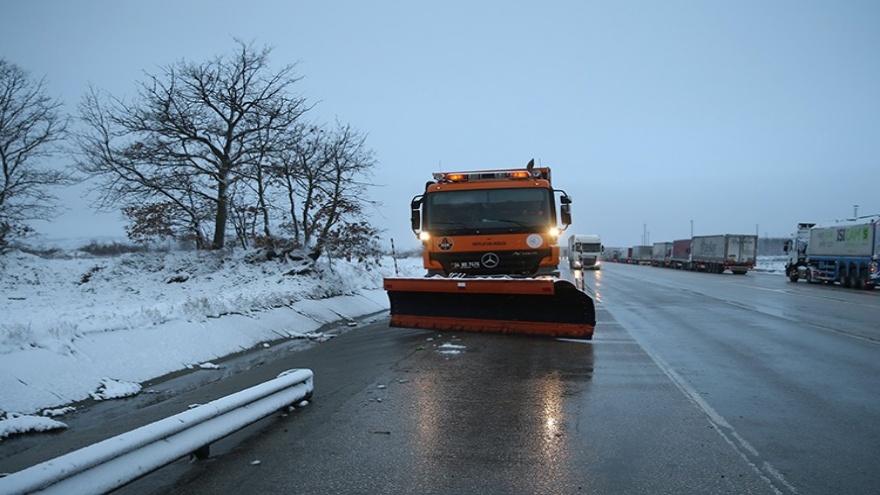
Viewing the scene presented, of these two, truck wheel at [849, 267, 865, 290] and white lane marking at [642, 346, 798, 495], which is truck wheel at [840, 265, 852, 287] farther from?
white lane marking at [642, 346, 798, 495]

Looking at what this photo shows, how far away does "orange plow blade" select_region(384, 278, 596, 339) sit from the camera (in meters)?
9.75

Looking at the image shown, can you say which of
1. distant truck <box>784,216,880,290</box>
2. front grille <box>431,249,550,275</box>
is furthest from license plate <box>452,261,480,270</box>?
distant truck <box>784,216,880,290</box>

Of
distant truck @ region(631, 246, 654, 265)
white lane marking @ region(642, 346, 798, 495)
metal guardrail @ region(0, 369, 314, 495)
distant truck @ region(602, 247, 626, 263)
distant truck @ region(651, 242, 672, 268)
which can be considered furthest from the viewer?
distant truck @ region(602, 247, 626, 263)

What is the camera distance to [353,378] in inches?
291

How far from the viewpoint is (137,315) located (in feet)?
31.3

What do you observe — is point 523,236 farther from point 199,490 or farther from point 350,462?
point 199,490

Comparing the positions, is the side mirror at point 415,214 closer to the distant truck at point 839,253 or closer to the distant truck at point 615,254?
the distant truck at point 839,253

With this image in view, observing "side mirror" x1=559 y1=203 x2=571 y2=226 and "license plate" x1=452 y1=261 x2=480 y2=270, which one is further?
"side mirror" x1=559 y1=203 x2=571 y2=226

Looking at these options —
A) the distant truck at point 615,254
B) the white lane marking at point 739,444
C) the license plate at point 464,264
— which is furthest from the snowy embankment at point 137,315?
the distant truck at point 615,254

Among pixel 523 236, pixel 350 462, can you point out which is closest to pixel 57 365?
pixel 350 462

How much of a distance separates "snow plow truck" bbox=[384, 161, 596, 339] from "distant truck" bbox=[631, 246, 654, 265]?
68.1 meters

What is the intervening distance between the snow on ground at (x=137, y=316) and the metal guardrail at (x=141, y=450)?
2232mm

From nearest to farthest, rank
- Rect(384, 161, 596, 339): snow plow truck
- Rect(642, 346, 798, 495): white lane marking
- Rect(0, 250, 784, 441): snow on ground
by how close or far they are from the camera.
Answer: Rect(642, 346, 798, 495): white lane marking < Rect(0, 250, 784, 441): snow on ground < Rect(384, 161, 596, 339): snow plow truck

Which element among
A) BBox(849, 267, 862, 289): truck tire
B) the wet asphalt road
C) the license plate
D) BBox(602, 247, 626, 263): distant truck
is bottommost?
the wet asphalt road
